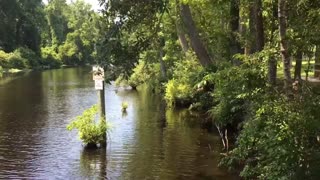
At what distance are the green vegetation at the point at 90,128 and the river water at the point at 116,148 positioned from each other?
0.40 meters

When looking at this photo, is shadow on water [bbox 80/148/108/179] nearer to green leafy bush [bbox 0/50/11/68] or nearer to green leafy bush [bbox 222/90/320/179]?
green leafy bush [bbox 222/90/320/179]

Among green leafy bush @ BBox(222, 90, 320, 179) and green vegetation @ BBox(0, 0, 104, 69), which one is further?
green vegetation @ BBox(0, 0, 104, 69)

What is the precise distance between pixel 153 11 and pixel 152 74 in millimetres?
32396

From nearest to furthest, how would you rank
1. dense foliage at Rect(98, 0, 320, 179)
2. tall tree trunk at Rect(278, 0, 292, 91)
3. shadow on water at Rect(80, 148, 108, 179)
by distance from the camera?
dense foliage at Rect(98, 0, 320, 179) < tall tree trunk at Rect(278, 0, 292, 91) < shadow on water at Rect(80, 148, 108, 179)

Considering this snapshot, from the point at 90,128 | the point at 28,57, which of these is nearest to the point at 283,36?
the point at 90,128

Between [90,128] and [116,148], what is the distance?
113 centimetres

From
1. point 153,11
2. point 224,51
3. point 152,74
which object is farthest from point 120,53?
point 152,74

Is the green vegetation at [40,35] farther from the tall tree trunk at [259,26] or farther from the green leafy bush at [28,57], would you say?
the tall tree trunk at [259,26]

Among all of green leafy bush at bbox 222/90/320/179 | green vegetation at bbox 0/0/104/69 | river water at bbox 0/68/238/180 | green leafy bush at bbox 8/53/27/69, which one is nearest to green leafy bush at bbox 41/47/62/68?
green vegetation at bbox 0/0/104/69

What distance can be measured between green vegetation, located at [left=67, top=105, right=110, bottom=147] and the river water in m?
0.40

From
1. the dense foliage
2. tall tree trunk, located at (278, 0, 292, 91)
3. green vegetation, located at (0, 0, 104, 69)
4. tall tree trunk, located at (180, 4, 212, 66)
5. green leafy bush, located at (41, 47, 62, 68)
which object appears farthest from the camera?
green leafy bush, located at (41, 47, 62, 68)

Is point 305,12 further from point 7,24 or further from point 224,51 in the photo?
point 7,24

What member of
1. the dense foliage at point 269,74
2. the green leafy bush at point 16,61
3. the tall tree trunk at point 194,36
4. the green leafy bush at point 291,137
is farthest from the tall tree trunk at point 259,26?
the green leafy bush at point 16,61

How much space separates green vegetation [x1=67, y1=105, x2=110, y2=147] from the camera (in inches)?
562
